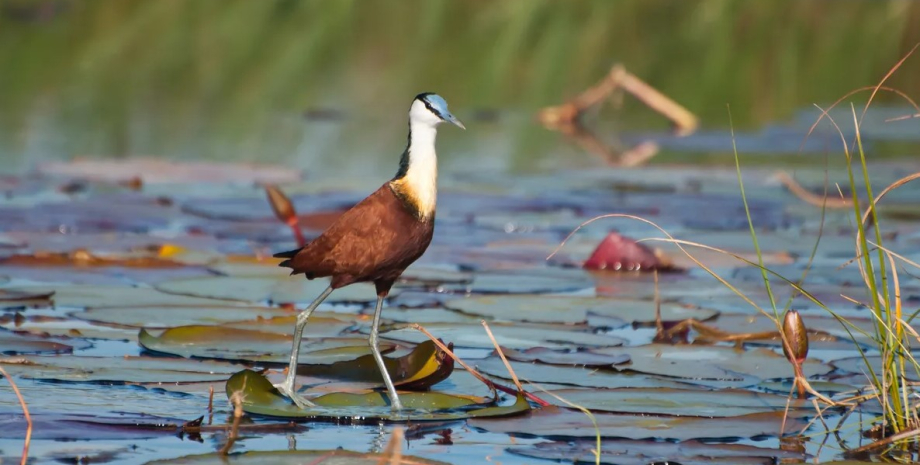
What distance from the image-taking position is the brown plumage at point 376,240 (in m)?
3.61

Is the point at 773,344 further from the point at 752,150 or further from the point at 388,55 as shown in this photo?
the point at 388,55

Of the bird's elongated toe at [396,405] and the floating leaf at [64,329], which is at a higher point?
the floating leaf at [64,329]

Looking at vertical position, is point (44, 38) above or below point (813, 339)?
above

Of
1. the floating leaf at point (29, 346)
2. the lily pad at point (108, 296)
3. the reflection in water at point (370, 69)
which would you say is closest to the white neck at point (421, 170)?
the floating leaf at point (29, 346)

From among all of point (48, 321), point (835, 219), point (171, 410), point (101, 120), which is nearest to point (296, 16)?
point (101, 120)

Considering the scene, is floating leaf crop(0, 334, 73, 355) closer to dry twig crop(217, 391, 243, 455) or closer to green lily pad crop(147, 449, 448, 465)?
dry twig crop(217, 391, 243, 455)

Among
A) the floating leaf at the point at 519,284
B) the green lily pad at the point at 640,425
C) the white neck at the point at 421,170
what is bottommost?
the green lily pad at the point at 640,425

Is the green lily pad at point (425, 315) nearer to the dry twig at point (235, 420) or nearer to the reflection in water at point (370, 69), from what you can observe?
the dry twig at point (235, 420)

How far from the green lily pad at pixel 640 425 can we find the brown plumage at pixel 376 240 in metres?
0.48

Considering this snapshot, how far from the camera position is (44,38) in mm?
16500

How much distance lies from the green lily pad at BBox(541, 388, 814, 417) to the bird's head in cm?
86

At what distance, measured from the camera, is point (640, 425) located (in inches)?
139

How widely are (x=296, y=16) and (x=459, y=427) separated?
15.8 meters

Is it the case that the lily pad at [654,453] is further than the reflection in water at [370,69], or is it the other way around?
the reflection in water at [370,69]
